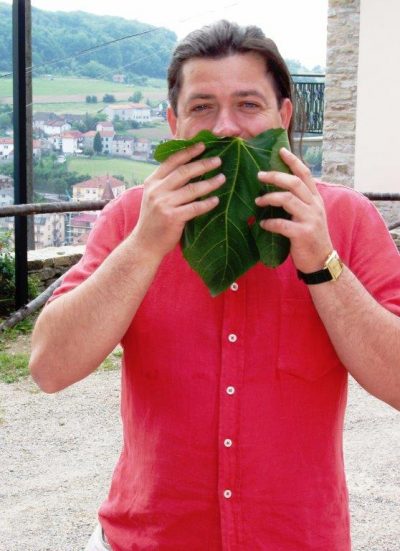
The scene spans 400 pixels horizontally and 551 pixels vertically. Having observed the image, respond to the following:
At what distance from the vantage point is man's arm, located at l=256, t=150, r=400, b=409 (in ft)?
3.79

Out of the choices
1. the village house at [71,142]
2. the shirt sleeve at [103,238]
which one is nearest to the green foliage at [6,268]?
the village house at [71,142]

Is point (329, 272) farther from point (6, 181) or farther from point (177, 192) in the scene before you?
point (6, 181)

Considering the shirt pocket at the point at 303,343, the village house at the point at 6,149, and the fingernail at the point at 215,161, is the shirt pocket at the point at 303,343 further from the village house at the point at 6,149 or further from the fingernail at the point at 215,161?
the village house at the point at 6,149

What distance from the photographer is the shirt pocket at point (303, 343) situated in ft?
4.40

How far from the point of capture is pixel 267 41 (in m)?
1.42

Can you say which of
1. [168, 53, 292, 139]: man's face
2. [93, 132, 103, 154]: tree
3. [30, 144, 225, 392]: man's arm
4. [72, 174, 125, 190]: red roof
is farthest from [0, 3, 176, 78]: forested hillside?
[30, 144, 225, 392]: man's arm

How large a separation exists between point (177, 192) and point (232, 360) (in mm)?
324

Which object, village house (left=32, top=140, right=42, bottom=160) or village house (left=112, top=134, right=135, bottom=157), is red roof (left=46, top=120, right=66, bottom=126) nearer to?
village house (left=32, top=140, right=42, bottom=160)

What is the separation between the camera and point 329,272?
4.07 feet

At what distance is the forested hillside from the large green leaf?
5034mm

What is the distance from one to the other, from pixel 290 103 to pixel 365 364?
0.51m

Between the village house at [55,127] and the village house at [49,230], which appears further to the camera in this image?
the village house at [49,230]

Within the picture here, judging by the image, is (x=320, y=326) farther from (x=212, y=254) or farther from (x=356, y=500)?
(x=356, y=500)

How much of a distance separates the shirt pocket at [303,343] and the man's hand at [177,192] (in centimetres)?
28
